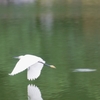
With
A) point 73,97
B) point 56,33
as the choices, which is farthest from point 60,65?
point 56,33

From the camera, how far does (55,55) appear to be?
11.6 m

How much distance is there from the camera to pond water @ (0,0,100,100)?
26.2 ft

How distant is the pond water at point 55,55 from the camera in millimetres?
7992

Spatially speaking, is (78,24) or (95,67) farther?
(78,24)

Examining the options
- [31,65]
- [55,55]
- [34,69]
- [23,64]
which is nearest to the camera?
[23,64]

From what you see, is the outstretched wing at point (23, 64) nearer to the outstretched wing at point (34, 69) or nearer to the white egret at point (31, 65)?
the white egret at point (31, 65)

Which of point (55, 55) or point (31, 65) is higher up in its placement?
point (31, 65)

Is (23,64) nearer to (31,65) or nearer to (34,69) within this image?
(31,65)

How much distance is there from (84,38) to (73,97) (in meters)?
7.82

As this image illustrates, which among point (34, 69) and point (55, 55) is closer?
point (34, 69)

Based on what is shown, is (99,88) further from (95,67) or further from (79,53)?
(79,53)

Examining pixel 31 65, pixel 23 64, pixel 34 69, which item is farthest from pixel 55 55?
pixel 23 64

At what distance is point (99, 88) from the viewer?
26.7 ft

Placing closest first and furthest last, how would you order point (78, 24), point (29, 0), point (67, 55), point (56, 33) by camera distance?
point (67, 55) → point (56, 33) → point (78, 24) → point (29, 0)
